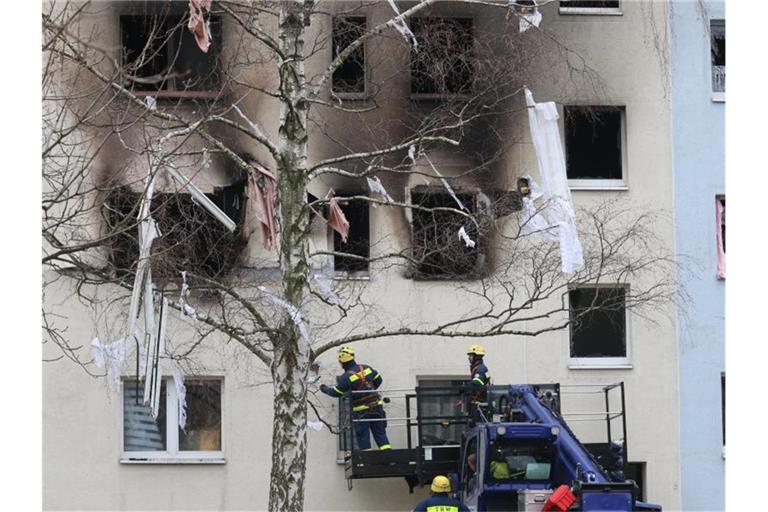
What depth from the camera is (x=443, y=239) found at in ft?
75.9

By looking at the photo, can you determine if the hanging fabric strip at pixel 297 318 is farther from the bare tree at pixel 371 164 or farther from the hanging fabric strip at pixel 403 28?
the hanging fabric strip at pixel 403 28

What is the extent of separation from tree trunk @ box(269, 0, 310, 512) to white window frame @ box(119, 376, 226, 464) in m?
4.85

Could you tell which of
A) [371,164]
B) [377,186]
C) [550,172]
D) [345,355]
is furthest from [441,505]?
[550,172]

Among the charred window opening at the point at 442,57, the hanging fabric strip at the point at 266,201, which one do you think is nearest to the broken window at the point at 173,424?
the hanging fabric strip at the point at 266,201

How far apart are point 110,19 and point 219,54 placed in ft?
6.96

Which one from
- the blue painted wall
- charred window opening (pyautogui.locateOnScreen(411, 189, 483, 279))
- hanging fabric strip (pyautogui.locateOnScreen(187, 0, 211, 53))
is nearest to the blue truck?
the blue painted wall

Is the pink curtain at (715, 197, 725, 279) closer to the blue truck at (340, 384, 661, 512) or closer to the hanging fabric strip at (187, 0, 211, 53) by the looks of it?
the blue truck at (340, 384, 661, 512)

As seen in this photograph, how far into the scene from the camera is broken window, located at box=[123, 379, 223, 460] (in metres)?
25.4

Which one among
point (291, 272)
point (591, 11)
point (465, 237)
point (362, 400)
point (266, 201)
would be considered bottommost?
point (362, 400)

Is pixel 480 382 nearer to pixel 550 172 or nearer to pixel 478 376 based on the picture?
pixel 478 376

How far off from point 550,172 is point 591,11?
2702 mm

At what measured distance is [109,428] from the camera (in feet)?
82.5

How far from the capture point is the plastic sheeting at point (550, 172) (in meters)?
24.3

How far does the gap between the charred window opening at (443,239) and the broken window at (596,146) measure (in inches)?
84.4
